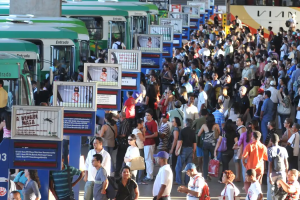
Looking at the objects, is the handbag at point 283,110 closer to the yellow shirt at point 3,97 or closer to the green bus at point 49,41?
the green bus at point 49,41

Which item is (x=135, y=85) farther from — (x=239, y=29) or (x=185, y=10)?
(x=185, y=10)

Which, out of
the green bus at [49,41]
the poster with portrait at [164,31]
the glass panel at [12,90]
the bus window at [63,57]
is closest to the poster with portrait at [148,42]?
the green bus at [49,41]

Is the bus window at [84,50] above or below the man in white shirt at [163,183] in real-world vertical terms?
above

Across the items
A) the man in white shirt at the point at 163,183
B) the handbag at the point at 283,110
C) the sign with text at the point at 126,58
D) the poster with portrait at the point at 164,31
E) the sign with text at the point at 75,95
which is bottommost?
the man in white shirt at the point at 163,183

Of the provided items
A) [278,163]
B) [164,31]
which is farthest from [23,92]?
[164,31]

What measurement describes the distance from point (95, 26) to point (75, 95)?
56.5 feet

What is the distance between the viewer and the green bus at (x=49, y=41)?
75.5ft

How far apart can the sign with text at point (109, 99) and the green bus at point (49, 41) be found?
7049mm

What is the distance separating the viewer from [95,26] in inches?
1196

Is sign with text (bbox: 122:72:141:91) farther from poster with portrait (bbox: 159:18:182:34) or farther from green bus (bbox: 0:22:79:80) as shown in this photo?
poster with portrait (bbox: 159:18:182:34)

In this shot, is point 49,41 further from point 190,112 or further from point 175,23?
point 175,23

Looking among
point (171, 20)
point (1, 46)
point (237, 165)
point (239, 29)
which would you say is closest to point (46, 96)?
point (1, 46)

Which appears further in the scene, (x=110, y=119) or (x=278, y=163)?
(x=110, y=119)

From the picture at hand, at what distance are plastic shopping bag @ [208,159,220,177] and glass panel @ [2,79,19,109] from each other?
162 inches
